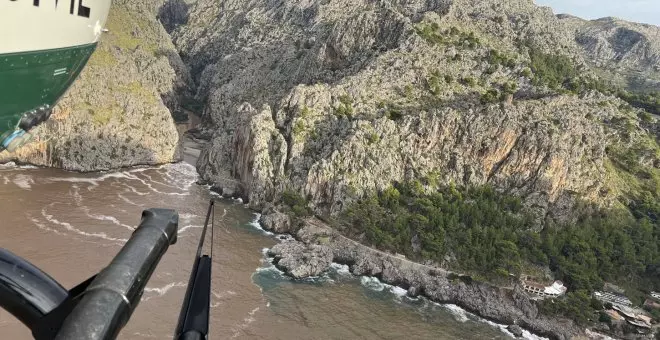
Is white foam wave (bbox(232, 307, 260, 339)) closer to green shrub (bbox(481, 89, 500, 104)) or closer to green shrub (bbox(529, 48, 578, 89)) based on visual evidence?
green shrub (bbox(481, 89, 500, 104))

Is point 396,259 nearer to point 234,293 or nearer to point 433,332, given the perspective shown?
point 433,332

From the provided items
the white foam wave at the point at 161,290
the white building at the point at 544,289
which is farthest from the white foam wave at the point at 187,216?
the white building at the point at 544,289

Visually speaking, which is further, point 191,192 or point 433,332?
point 191,192

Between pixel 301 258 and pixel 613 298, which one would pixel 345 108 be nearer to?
pixel 301 258

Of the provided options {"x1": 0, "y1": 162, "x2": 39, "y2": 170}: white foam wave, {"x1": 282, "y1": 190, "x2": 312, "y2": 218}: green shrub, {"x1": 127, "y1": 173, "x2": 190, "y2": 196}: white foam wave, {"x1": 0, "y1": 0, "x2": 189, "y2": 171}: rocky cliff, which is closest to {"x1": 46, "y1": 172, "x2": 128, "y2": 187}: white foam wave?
{"x1": 127, "y1": 173, "x2": 190, "y2": 196}: white foam wave

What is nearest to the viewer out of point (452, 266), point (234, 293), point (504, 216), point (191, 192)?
point (234, 293)

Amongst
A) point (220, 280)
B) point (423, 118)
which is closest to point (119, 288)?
point (220, 280)

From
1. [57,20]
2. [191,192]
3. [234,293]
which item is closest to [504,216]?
[234,293]
